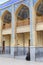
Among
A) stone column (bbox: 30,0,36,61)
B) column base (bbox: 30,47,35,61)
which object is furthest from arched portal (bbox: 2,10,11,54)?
column base (bbox: 30,47,35,61)

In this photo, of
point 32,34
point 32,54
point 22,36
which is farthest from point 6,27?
point 32,54

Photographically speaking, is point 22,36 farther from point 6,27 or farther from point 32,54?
point 32,54

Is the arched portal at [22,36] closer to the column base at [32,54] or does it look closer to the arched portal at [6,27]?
the arched portal at [6,27]

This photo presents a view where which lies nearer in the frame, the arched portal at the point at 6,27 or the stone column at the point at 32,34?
the stone column at the point at 32,34

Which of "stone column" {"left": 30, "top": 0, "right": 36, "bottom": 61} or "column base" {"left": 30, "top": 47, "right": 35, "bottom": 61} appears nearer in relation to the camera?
"column base" {"left": 30, "top": 47, "right": 35, "bottom": 61}

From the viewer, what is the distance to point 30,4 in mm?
17312

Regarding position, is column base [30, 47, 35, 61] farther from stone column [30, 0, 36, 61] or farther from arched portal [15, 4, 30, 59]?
arched portal [15, 4, 30, 59]

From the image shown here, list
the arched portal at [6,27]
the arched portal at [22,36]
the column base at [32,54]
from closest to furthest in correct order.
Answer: the column base at [32,54] < the arched portal at [22,36] < the arched portal at [6,27]

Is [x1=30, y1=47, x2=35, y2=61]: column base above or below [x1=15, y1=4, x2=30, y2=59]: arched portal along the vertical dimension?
below

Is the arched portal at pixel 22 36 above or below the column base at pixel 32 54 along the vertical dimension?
above

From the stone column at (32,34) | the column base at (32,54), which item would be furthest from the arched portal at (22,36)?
the column base at (32,54)

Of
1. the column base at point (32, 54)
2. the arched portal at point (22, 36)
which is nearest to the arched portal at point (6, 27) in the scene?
the arched portal at point (22, 36)

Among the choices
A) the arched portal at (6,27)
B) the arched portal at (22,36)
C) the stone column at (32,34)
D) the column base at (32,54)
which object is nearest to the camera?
the column base at (32,54)

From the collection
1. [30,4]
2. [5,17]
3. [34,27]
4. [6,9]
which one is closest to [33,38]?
[34,27]
